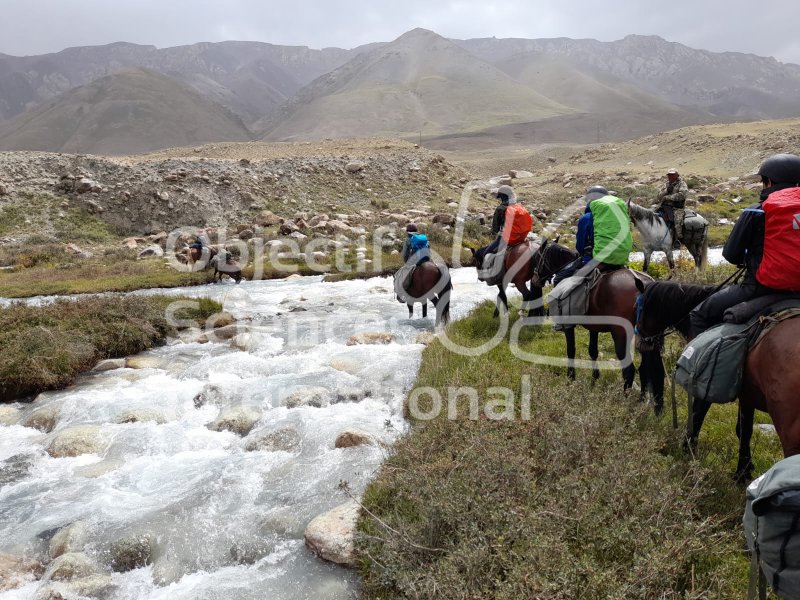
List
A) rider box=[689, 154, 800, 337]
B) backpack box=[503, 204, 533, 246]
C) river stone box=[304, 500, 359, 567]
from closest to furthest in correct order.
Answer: rider box=[689, 154, 800, 337] → river stone box=[304, 500, 359, 567] → backpack box=[503, 204, 533, 246]

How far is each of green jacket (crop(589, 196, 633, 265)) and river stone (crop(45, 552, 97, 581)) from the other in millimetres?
6853

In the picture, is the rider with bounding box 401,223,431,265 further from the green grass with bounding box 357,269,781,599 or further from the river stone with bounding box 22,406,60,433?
the river stone with bounding box 22,406,60,433

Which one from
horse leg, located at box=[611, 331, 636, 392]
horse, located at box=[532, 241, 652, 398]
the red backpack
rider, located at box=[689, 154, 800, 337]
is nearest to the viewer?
the red backpack

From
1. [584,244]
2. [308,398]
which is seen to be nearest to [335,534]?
[308,398]

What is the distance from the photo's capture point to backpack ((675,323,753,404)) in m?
4.53

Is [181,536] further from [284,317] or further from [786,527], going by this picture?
[284,317]

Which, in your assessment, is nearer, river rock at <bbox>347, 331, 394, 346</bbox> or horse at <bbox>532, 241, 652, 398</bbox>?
horse at <bbox>532, 241, 652, 398</bbox>

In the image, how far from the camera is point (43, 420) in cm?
823

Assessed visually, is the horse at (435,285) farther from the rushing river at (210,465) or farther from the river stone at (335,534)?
the river stone at (335,534)

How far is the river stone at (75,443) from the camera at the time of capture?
23.6 feet

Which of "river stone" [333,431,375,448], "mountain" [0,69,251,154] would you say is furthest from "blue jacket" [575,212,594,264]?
"mountain" [0,69,251,154]

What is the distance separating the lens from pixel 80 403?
29.0 feet

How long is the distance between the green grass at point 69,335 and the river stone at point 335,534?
7.06 meters

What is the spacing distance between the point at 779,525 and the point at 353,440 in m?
5.04
